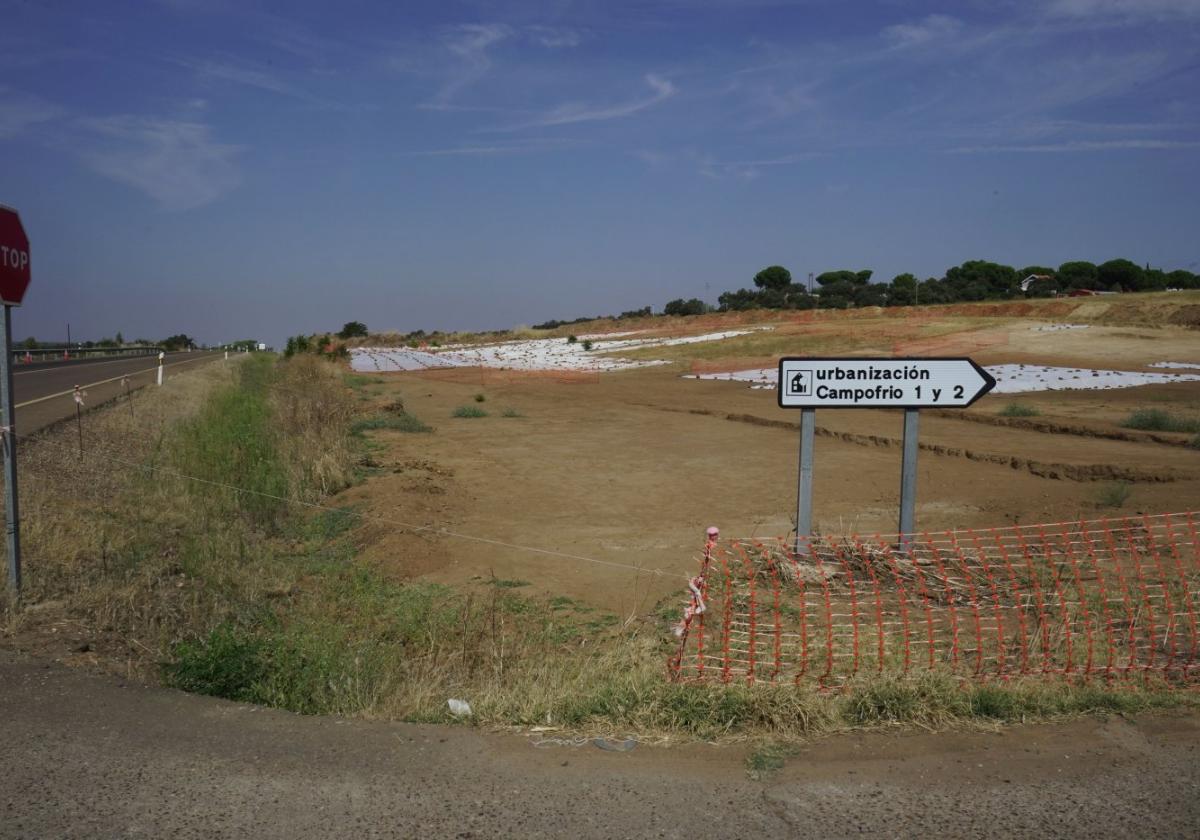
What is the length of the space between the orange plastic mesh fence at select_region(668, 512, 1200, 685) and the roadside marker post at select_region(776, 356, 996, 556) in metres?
0.50

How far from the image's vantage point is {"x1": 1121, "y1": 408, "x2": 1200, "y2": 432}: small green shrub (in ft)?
65.8

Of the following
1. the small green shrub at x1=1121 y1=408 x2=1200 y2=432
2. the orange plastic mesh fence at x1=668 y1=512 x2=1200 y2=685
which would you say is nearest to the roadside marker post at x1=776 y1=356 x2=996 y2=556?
the orange plastic mesh fence at x1=668 y1=512 x2=1200 y2=685

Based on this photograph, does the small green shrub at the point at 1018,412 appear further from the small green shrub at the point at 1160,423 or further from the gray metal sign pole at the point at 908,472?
the gray metal sign pole at the point at 908,472

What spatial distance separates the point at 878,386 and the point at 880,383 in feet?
0.10

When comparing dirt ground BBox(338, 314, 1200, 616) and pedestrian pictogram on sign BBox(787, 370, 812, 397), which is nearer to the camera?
pedestrian pictogram on sign BBox(787, 370, 812, 397)

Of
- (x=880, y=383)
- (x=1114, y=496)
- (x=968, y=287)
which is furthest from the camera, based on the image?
(x=968, y=287)

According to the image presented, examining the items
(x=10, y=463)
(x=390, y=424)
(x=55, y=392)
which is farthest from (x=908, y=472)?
(x=55, y=392)

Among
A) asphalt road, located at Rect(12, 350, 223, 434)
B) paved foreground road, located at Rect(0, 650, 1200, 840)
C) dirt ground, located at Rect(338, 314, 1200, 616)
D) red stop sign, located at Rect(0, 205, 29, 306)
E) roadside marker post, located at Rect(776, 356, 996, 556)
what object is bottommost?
dirt ground, located at Rect(338, 314, 1200, 616)

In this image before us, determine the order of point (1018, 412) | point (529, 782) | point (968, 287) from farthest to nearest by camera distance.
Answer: point (968, 287), point (1018, 412), point (529, 782)

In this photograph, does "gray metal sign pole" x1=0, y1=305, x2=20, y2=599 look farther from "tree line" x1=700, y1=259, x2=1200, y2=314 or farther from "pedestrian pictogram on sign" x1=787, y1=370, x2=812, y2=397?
"tree line" x1=700, y1=259, x2=1200, y2=314

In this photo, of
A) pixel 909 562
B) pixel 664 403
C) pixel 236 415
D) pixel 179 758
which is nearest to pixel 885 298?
pixel 664 403

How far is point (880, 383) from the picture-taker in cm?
812

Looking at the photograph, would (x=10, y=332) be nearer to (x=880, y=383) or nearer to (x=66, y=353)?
(x=880, y=383)

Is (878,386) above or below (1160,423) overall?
above
